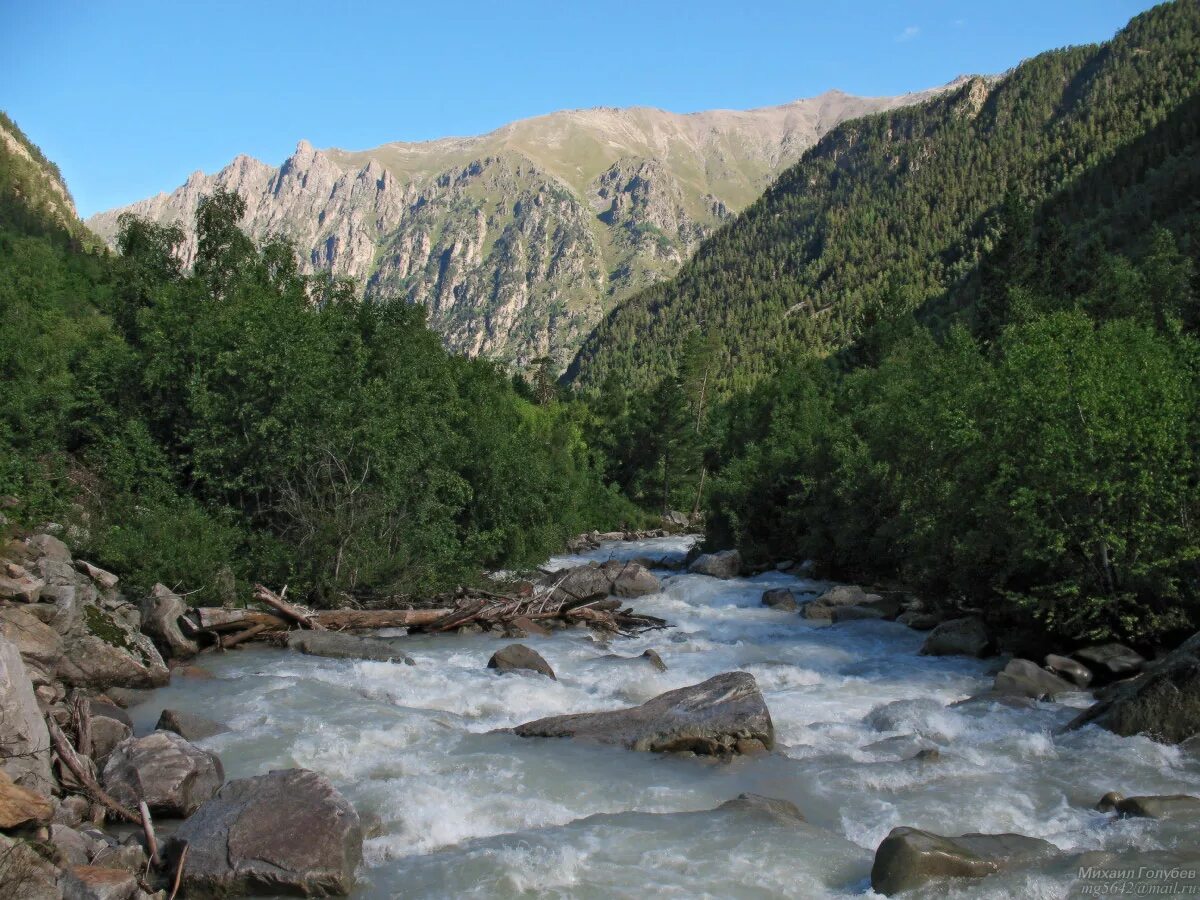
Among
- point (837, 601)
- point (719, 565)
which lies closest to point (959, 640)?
point (837, 601)

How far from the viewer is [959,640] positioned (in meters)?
22.7

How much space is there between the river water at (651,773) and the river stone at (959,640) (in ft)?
3.88

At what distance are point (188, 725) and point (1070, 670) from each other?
18.5 meters

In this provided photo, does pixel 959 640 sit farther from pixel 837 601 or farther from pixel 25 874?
pixel 25 874

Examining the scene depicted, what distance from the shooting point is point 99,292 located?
51.3 m

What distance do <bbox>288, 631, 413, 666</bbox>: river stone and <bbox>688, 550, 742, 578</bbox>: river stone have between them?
22.6 m

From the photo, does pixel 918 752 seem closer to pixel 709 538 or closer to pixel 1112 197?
pixel 709 538

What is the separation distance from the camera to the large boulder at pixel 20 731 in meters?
9.88

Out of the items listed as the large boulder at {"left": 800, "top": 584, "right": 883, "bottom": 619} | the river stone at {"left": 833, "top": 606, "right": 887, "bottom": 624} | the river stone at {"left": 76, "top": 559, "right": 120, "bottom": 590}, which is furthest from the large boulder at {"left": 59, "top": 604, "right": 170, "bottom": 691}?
the river stone at {"left": 833, "top": 606, "right": 887, "bottom": 624}

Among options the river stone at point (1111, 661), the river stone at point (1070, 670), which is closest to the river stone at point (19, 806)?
the river stone at point (1070, 670)

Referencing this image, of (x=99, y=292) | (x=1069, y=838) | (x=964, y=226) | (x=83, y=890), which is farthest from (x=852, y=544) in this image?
(x=964, y=226)

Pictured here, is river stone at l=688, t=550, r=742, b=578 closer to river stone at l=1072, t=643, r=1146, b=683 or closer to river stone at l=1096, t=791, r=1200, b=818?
river stone at l=1072, t=643, r=1146, b=683

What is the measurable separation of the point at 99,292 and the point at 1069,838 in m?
56.9

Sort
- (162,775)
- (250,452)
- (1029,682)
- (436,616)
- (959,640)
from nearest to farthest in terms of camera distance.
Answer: (162,775) < (1029,682) < (959,640) < (436,616) < (250,452)
